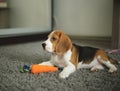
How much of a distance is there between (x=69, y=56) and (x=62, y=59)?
0.05 m

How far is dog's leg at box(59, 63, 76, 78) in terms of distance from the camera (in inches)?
52.4

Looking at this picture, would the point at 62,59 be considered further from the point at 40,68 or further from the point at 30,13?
the point at 30,13

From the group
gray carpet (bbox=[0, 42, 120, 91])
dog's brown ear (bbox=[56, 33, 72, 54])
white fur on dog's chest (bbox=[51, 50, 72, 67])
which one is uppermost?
dog's brown ear (bbox=[56, 33, 72, 54])

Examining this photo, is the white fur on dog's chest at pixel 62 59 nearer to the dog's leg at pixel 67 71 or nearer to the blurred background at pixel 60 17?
the dog's leg at pixel 67 71

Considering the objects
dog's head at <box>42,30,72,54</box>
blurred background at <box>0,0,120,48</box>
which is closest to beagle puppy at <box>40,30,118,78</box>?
dog's head at <box>42,30,72,54</box>

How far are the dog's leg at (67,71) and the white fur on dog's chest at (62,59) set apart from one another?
0.04m

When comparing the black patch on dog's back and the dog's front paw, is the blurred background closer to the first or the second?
the black patch on dog's back

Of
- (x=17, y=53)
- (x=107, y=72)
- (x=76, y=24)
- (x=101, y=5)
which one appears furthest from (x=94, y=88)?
(x=76, y=24)

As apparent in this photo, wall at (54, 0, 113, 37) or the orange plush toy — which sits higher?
wall at (54, 0, 113, 37)

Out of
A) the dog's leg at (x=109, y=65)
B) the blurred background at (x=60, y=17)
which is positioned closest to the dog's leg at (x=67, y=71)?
the dog's leg at (x=109, y=65)

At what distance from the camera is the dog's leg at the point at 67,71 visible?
133cm

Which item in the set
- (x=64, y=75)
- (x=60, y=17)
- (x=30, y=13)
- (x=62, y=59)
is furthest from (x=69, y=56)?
(x=60, y=17)

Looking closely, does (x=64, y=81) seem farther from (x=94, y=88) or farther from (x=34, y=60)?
(x=34, y=60)

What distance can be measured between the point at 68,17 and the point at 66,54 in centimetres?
177
